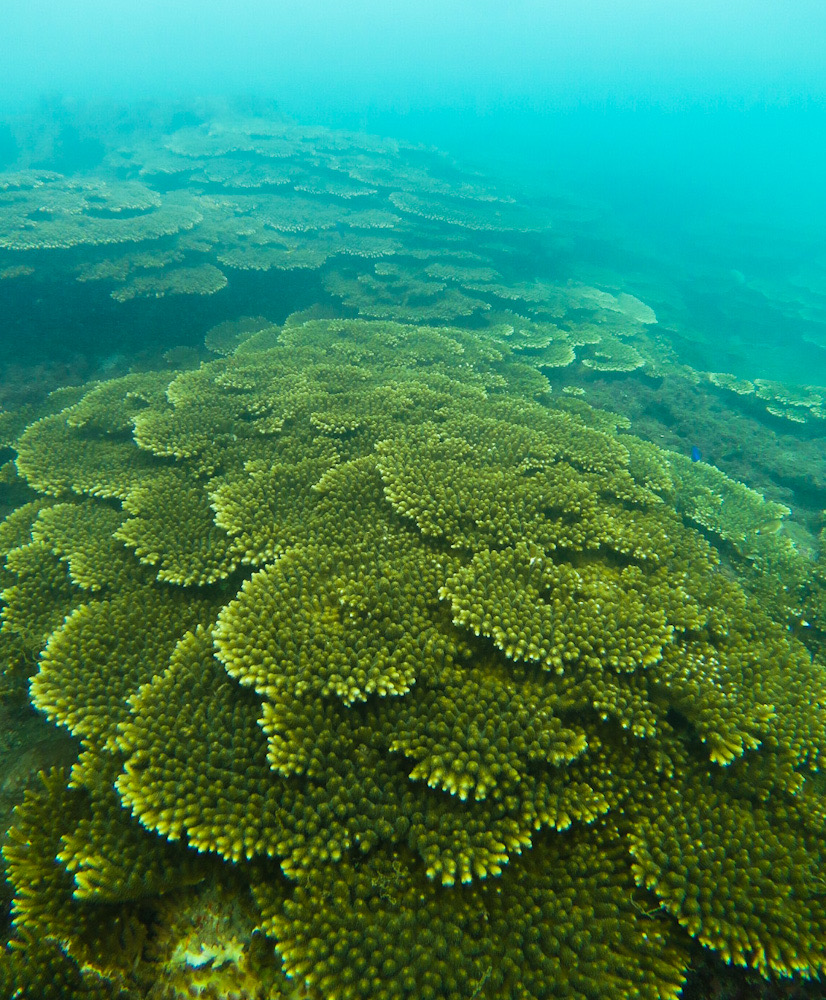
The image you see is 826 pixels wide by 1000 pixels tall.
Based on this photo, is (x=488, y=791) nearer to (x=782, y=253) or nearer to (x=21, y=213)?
(x=21, y=213)

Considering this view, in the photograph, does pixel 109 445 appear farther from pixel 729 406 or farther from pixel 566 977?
pixel 729 406

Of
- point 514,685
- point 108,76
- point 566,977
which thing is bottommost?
point 566,977

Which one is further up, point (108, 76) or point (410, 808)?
point (108, 76)

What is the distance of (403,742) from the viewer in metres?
3.49

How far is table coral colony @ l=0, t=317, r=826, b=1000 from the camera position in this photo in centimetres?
287

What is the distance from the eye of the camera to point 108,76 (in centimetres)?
7825

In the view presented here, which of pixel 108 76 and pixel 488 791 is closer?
pixel 488 791

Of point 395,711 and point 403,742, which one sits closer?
point 403,742

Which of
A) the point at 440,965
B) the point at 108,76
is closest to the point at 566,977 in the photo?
the point at 440,965

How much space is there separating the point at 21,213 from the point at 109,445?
13.2 meters

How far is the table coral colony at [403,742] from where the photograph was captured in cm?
287

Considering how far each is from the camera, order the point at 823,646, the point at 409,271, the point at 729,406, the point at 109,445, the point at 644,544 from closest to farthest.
Answer: the point at 644,544 < the point at 823,646 < the point at 109,445 < the point at 729,406 < the point at 409,271

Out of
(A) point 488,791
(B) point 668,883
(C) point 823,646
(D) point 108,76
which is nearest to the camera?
(B) point 668,883

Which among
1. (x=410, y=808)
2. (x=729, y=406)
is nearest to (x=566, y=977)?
(x=410, y=808)
